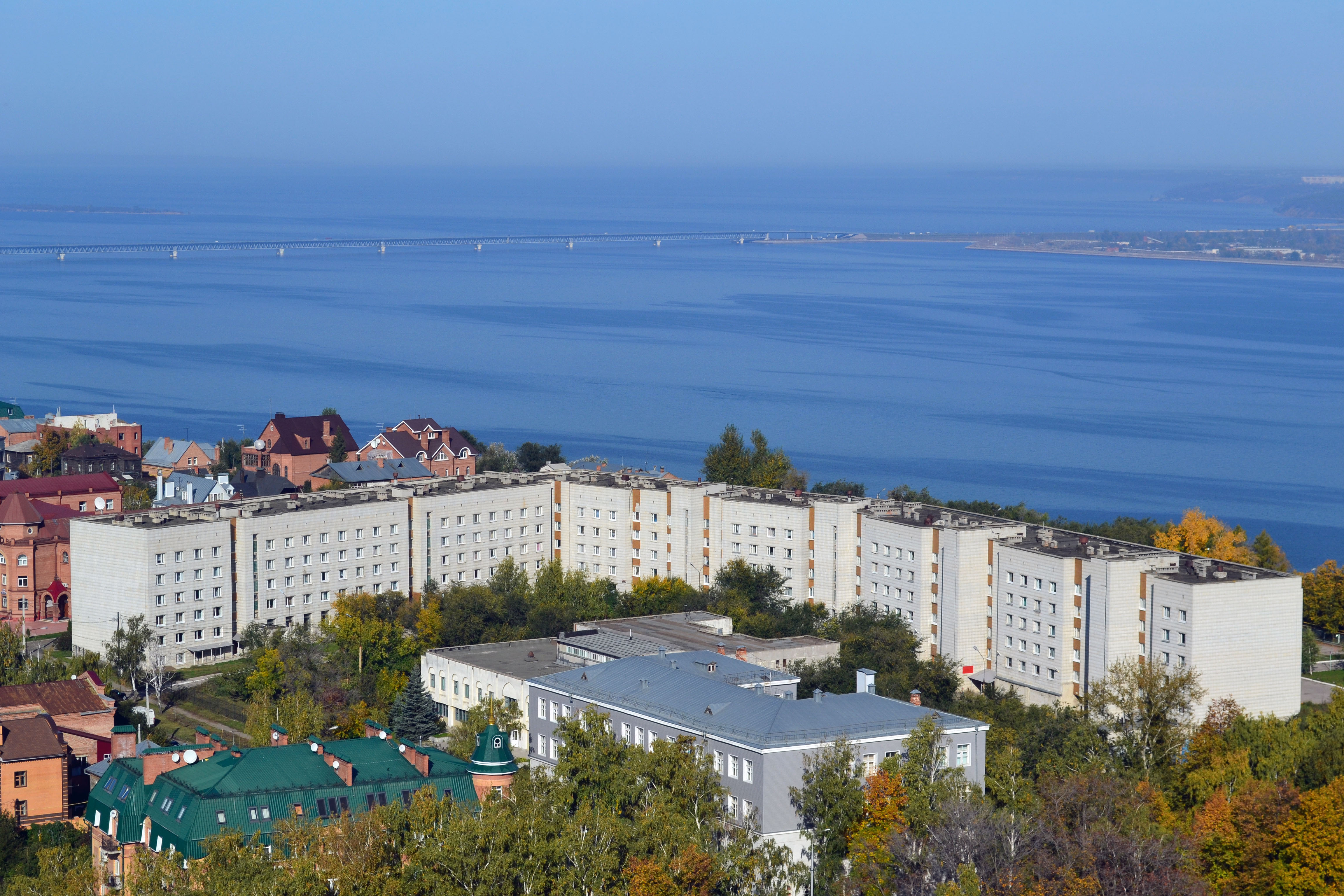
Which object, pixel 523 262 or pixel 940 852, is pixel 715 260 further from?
pixel 940 852

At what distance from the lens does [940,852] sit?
71.6 ft

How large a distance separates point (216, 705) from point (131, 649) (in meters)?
2.64

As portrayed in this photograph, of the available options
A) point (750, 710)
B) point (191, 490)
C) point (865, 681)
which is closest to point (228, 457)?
point (191, 490)

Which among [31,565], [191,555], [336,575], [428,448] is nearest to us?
[191,555]

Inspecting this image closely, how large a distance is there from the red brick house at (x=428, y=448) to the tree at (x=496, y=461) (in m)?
0.47

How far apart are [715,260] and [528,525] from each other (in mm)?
139781

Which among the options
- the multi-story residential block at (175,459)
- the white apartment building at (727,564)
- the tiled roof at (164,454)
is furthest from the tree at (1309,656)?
the tiled roof at (164,454)

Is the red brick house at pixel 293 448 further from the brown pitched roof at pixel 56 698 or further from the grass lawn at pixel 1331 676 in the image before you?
the grass lawn at pixel 1331 676

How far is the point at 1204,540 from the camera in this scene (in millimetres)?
46656

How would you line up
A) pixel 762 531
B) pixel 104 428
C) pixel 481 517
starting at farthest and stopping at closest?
1. pixel 104 428
2. pixel 481 517
3. pixel 762 531

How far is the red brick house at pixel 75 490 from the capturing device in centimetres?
5159

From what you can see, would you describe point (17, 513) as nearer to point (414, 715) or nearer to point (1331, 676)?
point (414, 715)

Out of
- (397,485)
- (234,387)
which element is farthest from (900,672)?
(234,387)

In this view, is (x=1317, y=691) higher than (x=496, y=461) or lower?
lower
